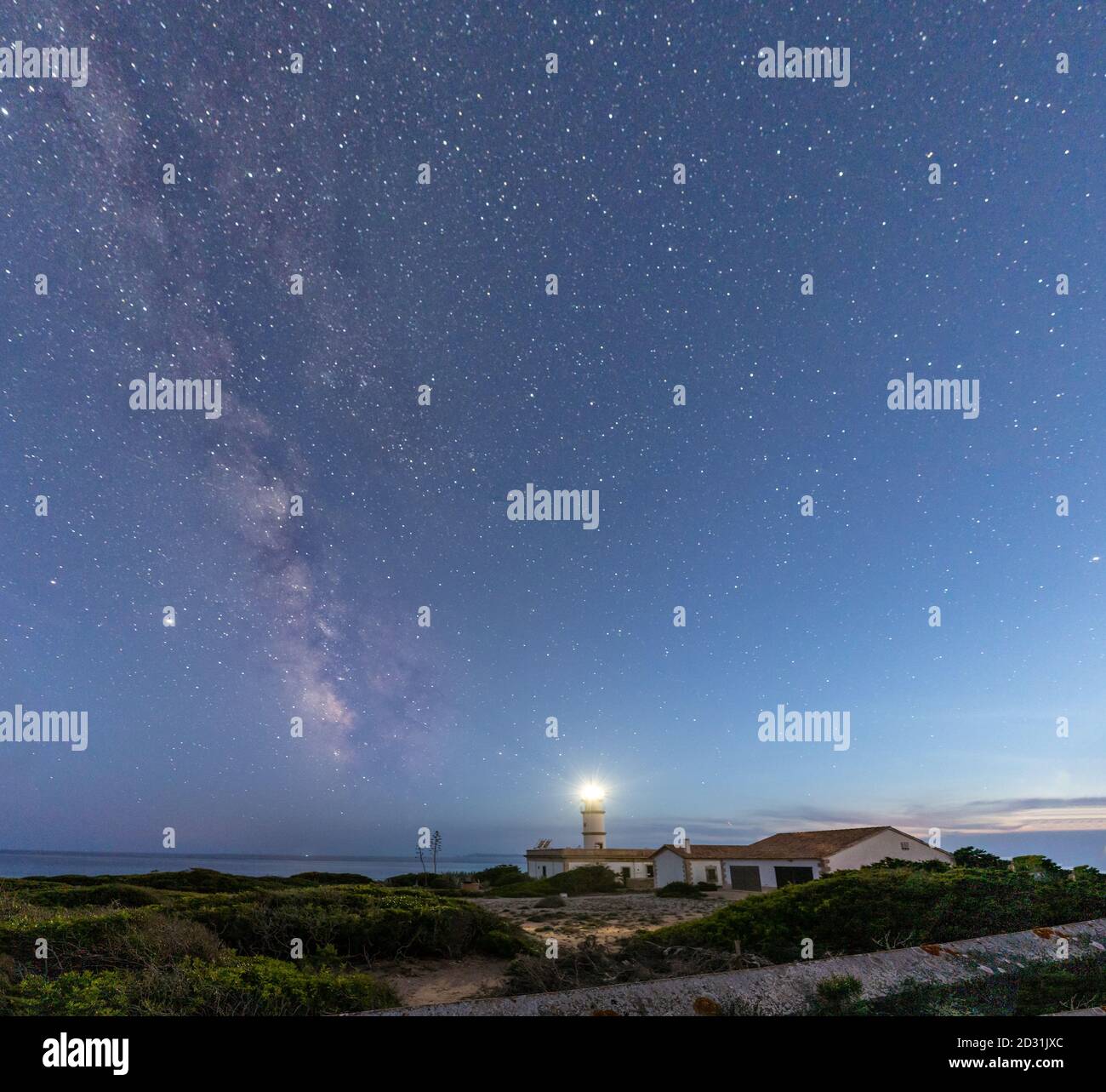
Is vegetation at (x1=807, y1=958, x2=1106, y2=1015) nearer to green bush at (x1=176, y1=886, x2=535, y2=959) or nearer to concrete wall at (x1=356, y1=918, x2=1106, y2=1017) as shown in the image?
concrete wall at (x1=356, y1=918, x2=1106, y2=1017)

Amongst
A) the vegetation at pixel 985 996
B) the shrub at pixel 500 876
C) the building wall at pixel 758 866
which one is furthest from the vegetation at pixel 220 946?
the shrub at pixel 500 876

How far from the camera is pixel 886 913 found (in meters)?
13.0

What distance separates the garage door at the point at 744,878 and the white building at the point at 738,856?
46mm

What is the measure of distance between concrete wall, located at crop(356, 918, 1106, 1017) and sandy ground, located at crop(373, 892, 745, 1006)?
5.02 metres

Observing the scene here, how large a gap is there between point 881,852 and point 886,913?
24.5m

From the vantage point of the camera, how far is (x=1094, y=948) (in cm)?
920

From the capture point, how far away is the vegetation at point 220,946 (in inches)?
298

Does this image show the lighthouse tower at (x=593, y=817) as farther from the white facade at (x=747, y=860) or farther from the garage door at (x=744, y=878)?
the garage door at (x=744, y=878)

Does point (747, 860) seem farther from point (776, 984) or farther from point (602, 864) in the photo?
point (776, 984)

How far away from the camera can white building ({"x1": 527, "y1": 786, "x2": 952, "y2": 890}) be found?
33.4 meters
